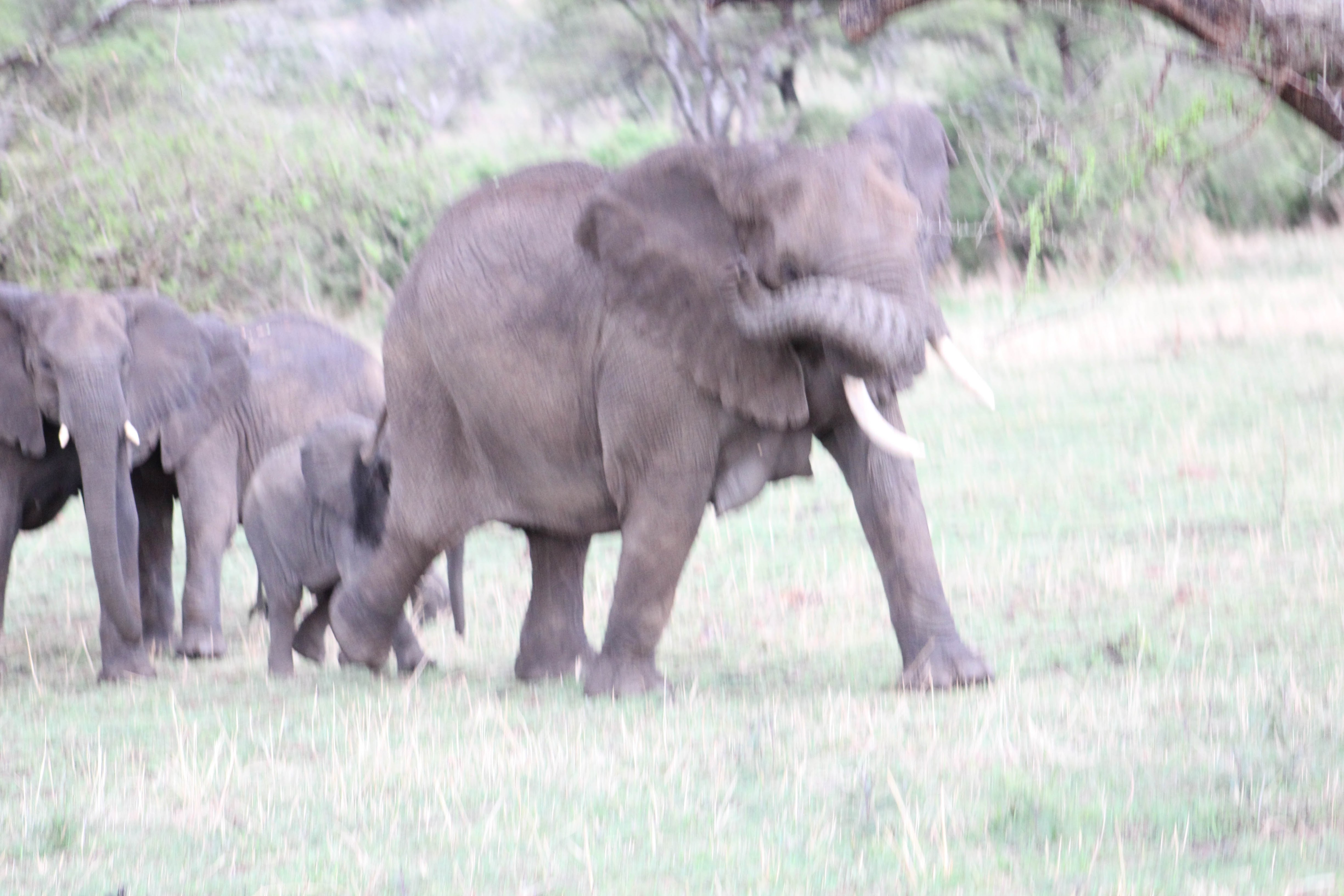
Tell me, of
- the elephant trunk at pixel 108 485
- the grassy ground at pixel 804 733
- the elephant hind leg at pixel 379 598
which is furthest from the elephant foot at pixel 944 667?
the elephant trunk at pixel 108 485

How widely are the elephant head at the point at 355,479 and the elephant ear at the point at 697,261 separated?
194 cm

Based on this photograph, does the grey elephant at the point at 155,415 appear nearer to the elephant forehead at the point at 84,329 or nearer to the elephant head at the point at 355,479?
the elephant forehead at the point at 84,329

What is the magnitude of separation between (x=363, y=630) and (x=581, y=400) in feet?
5.15

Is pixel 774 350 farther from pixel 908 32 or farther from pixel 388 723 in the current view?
pixel 908 32

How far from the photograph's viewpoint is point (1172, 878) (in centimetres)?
479

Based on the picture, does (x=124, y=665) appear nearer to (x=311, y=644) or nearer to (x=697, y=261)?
(x=311, y=644)

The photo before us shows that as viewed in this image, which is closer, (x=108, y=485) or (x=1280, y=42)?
(x=1280, y=42)

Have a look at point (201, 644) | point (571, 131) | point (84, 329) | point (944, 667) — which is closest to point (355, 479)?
point (84, 329)

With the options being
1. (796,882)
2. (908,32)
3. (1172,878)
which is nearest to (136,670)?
(796,882)

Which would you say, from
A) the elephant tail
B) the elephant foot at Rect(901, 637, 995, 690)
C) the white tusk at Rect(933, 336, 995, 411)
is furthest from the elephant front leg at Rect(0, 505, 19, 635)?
the white tusk at Rect(933, 336, 995, 411)

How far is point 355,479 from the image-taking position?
9062 mm

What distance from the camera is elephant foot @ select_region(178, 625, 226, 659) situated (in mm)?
10023

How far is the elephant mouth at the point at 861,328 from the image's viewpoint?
21.3ft

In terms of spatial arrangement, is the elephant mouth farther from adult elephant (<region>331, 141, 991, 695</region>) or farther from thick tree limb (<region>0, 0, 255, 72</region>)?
thick tree limb (<region>0, 0, 255, 72</region>)
